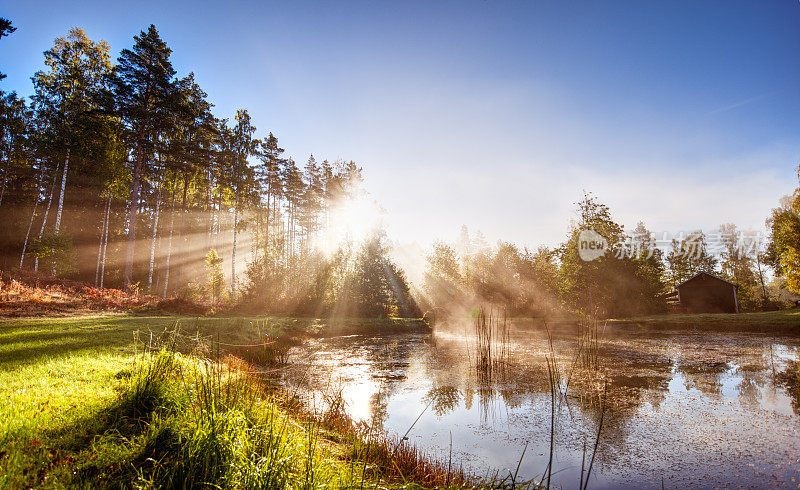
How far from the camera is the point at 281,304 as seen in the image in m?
25.2

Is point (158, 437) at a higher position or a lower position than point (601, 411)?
higher

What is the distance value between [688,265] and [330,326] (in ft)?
225

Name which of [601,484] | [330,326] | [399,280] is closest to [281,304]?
[330,326]

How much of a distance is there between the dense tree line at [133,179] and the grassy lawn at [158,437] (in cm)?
2087

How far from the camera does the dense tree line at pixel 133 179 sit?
2348 centimetres

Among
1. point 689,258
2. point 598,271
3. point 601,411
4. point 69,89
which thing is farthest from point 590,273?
point 689,258

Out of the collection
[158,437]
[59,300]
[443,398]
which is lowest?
[443,398]

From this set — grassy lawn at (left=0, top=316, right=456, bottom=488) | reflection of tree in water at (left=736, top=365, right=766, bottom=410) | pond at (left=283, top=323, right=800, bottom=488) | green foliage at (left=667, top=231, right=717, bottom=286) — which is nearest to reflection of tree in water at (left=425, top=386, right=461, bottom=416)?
pond at (left=283, top=323, right=800, bottom=488)

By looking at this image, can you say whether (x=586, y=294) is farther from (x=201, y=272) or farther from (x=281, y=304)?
(x=201, y=272)

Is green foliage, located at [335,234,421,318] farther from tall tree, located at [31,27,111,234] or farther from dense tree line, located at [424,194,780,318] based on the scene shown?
tall tree, located at [31,27,111,234]

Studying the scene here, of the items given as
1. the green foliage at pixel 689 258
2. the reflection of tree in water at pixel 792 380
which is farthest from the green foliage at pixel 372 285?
the green foliage at pixel 689 258

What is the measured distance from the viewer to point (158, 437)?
327 cm

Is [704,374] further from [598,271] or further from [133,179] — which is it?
[133,179]

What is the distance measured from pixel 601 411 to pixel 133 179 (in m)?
34.1
